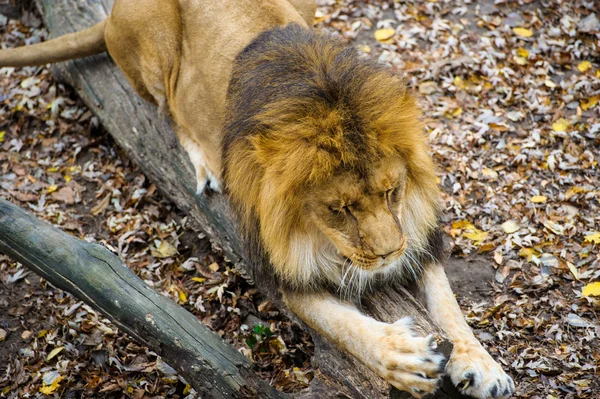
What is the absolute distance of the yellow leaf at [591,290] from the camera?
437 centimetres

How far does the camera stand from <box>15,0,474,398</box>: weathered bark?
3.48 m

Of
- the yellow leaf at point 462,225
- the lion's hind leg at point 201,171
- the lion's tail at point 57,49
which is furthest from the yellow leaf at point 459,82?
the lion's tail at point 57,49

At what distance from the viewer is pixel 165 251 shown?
517cm

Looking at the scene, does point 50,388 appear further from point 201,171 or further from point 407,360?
point 407,360

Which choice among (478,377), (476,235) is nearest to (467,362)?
(478,377)

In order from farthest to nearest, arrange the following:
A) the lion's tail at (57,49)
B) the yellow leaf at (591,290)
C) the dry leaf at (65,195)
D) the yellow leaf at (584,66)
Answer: the yellow leaf at (584,66) → the dry leaf at (65,195) → the lion's tail at (57,49) → the yellow leaf at (591,290)

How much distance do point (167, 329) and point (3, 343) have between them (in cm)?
165

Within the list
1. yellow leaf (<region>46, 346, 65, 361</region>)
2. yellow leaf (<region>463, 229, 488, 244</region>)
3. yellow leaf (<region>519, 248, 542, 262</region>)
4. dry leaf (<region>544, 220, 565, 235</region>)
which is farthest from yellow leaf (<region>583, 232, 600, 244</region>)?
yellow leaf (<region>46, 346, 65, 361</region>)

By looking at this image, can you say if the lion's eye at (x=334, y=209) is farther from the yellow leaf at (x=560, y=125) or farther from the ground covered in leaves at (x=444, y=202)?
the yellow leaf at (x=560, y=125)

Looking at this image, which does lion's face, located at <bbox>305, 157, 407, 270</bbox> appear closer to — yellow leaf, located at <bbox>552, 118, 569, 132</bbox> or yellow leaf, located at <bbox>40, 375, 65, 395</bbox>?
yellow leaf, located at <bbox>40, 375, 65, 395</bbox>

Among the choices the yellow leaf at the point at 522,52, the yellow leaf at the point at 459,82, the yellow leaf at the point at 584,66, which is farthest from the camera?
the yellow leaf at the point at 522,52

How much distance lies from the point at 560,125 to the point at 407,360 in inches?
139

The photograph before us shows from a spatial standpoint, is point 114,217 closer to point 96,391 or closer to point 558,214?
point 96,391

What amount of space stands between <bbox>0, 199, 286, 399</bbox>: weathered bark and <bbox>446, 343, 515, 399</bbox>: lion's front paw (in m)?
0.93
